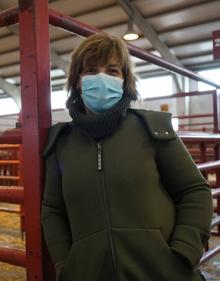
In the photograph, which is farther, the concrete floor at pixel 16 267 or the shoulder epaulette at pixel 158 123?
the concrete floor at pixel 16 267

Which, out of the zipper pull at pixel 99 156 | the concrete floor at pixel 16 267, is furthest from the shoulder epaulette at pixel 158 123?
the concrete floor at pixel 16 267

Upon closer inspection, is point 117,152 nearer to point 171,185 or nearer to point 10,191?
point 171,185

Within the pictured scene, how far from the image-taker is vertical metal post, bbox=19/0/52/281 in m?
1.14

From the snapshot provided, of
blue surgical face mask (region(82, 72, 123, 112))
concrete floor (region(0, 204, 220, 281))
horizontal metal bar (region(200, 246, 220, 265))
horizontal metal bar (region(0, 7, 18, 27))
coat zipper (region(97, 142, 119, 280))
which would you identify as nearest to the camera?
coat zipper (region(97, 142, 119, 280))

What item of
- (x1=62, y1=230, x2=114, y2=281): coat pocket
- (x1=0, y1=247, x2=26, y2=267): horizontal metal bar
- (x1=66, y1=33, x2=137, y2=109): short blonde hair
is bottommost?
(x1=0, y1=247, x2=26, y2=267): horizontal metal bar

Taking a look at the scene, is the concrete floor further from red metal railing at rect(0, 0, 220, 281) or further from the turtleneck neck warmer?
the turtleneck neck warmer

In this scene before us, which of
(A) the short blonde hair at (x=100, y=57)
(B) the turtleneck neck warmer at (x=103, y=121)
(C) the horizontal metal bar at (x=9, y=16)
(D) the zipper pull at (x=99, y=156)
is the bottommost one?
(D) the zipper pull at (x=99, y=156)

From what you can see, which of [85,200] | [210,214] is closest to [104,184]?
[85,200]

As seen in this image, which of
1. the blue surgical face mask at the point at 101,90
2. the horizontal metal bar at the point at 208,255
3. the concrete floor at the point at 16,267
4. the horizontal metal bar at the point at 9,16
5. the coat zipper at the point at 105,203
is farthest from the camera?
the concrete floor at the point at 16,267

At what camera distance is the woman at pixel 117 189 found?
98cm

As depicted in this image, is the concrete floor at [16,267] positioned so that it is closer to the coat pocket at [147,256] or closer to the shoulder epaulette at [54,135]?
the shoulder epaulette at [54,135]

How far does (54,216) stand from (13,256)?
0.30 meters

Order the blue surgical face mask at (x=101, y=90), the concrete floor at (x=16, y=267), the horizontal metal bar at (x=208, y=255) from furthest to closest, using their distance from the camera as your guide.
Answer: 1. the concrete floor at (x=16, y=267)
2. the horizontal metal bar at (x=208, y=255)
3. the blue surgical face mask at (x=101, y=90)

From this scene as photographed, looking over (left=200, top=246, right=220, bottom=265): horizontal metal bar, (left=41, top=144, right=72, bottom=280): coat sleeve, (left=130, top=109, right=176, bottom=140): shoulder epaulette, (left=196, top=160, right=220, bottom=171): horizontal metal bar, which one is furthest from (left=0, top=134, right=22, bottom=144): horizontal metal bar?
(left=200, top=246, right=220, bottom=265): horizontal metal bar
